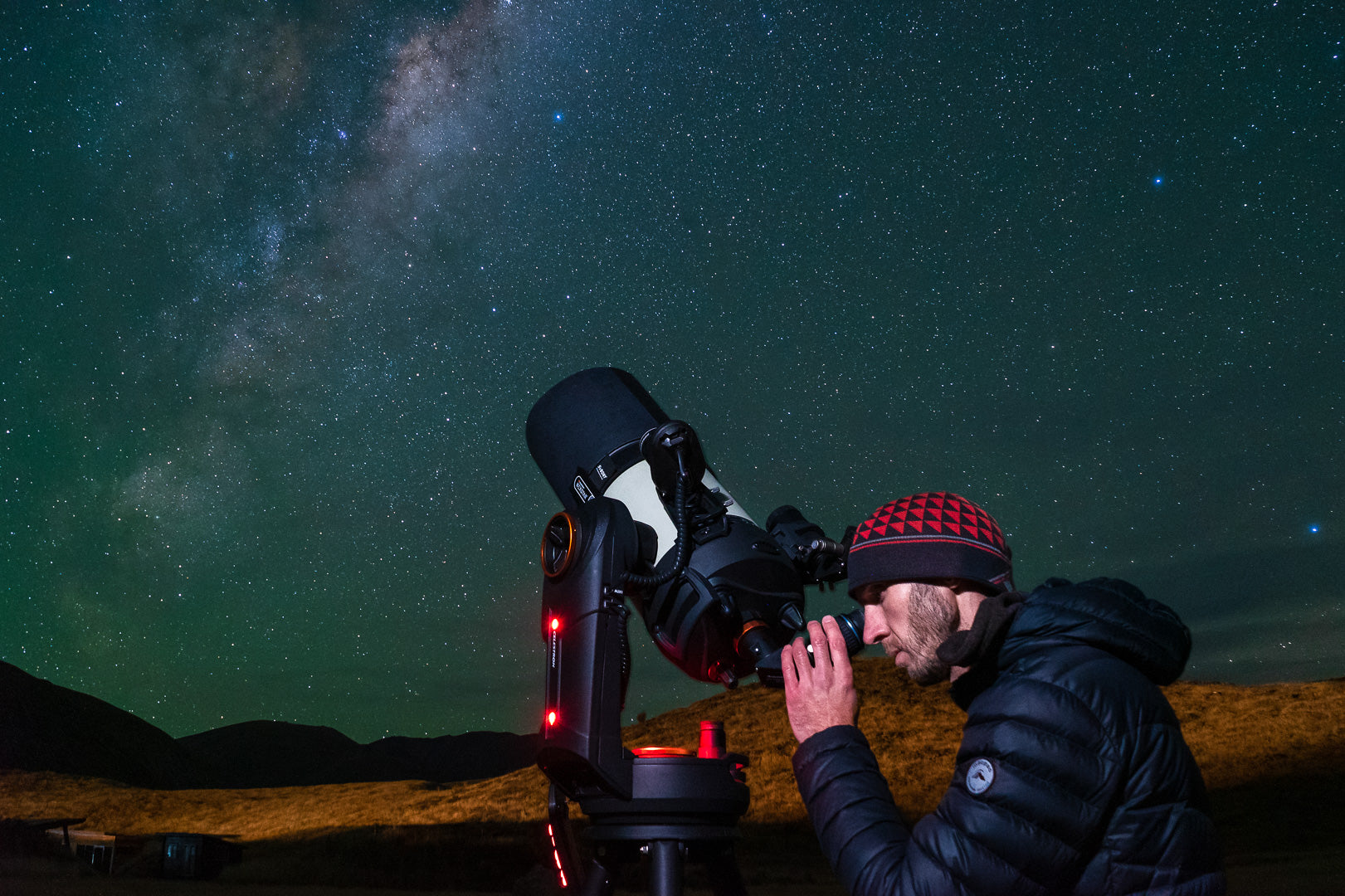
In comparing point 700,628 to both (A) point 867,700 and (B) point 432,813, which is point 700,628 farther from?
(A) point 867,700

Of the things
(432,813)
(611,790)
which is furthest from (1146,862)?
(432,813)

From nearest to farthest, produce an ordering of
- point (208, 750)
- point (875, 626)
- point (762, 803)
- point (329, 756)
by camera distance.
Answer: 1. point (875, 626)
2. point (762, 803)
3. point (208, 750)
4. point (329, 756)

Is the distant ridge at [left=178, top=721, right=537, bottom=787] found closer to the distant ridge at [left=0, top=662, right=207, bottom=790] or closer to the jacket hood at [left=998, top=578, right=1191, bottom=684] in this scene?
the distant ridge at [left=0, top=662, right=207, bottom=790]

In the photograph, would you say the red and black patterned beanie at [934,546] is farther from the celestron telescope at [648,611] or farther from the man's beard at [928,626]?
the celestron telescope at [648,611]

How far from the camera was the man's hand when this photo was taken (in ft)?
6.20

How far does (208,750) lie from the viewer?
A: 74.9m

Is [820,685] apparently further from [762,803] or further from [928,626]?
[762,803]

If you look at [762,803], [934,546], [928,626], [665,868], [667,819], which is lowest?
[762,803]

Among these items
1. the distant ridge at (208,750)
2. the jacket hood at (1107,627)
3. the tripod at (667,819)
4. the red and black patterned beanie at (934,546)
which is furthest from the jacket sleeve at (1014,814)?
the distant ridge at (208,750)

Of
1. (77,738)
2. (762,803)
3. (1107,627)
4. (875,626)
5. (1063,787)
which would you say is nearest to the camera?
(1063,787)

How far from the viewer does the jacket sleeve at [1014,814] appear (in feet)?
4.95

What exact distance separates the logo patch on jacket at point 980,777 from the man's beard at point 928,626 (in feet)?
1.41

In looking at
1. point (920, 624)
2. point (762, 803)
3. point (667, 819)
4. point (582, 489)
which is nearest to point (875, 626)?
point (920, 624)

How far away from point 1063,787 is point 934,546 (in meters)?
0.64
